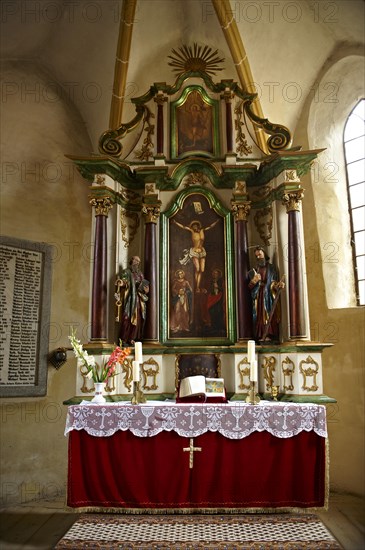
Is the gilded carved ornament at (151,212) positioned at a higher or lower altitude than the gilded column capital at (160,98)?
lower

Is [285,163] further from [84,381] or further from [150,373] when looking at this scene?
[84,381]

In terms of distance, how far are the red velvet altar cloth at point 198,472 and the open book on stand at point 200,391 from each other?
0.57 metres

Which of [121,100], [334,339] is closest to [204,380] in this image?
[334,339]

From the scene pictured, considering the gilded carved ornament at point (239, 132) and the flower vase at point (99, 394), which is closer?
the flower vase at point (99, 394)

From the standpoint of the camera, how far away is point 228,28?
761 centimetres

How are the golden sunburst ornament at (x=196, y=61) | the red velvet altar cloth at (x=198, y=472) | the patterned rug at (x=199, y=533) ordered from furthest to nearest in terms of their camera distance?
the golden sunburst ornament at (x=196, y=61), the red velvet altar cloth at (x=198, y=472), the patterned rug at (x=199, y=533)

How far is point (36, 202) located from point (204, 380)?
4.08 meters

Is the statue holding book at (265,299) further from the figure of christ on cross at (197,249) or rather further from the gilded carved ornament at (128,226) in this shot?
Result: the gilded carved ornament at (128,226)

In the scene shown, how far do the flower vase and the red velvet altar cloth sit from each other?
1.77ft

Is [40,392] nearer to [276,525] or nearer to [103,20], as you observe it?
[276,525]

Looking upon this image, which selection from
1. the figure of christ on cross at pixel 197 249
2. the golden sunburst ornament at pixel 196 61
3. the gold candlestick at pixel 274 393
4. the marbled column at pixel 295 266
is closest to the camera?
the gold candlestick at pixel 274 393

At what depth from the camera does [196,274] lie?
23.0 feet

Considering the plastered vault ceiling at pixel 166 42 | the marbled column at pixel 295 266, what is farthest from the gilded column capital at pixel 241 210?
the plastered vault ceiling at pixel 166 42

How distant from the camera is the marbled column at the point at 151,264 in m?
6.69
